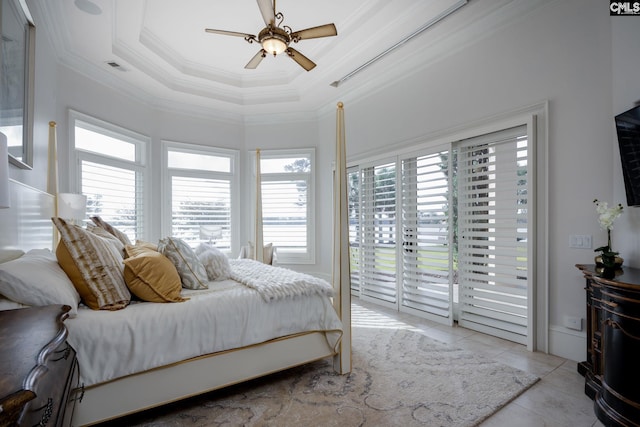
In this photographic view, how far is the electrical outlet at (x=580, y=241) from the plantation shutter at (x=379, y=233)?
1.86m

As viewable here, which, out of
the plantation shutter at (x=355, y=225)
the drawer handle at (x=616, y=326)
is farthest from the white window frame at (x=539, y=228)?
the plantation shutter at (x=355, y=225)

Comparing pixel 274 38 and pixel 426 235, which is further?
pixel 426 235

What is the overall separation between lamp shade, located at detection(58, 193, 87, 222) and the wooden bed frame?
0.16 m

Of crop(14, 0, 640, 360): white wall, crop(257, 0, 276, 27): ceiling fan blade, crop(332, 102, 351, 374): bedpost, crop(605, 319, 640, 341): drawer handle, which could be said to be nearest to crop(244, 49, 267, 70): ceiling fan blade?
crop(257, 0, 276, 27): ceiling fan blade

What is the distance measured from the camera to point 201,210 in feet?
17.1

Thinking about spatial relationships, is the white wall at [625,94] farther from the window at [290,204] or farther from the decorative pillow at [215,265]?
the window at [290,204]

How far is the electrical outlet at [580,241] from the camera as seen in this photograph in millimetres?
2453

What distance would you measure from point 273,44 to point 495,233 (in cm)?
268

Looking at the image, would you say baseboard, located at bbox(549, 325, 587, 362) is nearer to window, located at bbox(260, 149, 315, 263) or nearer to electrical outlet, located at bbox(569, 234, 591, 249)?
electrical outlet, located at bbox(569, 234, 591, 249)

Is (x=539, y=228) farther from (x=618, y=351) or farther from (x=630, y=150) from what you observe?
(x=618, y=351)

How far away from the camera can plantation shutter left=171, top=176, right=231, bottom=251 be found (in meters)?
5.00

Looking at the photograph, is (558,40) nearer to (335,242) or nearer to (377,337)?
(335,242)

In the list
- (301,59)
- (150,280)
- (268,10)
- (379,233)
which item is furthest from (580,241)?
(150,280)

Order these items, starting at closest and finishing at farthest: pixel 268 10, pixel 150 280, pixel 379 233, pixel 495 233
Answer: pixel 150 280 → pixel 268 10 → pixel 495 233 → pixel 379 233
